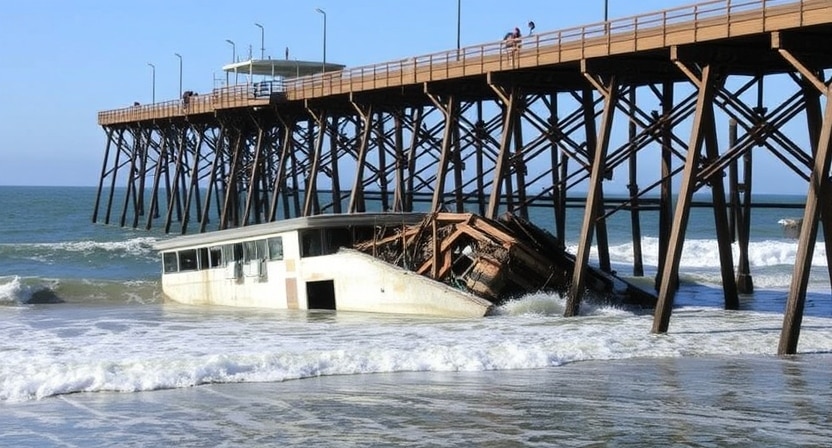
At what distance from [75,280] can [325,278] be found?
12.8 meters

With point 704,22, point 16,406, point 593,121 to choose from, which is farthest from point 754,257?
point 16,406

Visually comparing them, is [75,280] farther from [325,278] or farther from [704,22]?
[704,22]

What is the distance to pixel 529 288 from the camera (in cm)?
2675

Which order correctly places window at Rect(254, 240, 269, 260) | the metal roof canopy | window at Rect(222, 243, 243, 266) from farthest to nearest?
1. the metal roof canopy
2. window at Rect(222, 243, 243, 266)
3. window at Rect(254, 240, 269, 260)

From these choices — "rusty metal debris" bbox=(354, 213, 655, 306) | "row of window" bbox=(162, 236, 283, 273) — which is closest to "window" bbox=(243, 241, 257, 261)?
"row of window" bbox=(162, 236, 283, 273)

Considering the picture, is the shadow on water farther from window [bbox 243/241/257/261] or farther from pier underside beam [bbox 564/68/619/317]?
pier underside beam [bbox 564/68/619/317]

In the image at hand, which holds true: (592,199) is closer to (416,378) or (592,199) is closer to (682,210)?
(682,210)

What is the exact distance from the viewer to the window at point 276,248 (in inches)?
1208

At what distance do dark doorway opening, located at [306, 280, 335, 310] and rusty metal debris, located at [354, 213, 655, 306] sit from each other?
1295 millimetres

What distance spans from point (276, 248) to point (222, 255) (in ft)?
9.70

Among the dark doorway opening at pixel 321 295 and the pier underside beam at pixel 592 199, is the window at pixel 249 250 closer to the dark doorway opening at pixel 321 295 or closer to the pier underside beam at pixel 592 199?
the dark doorway opening at pixel 321 295

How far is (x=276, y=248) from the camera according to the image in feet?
101

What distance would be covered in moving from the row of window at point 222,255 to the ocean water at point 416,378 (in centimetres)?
179

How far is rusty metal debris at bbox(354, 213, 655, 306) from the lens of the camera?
26.6 metres
